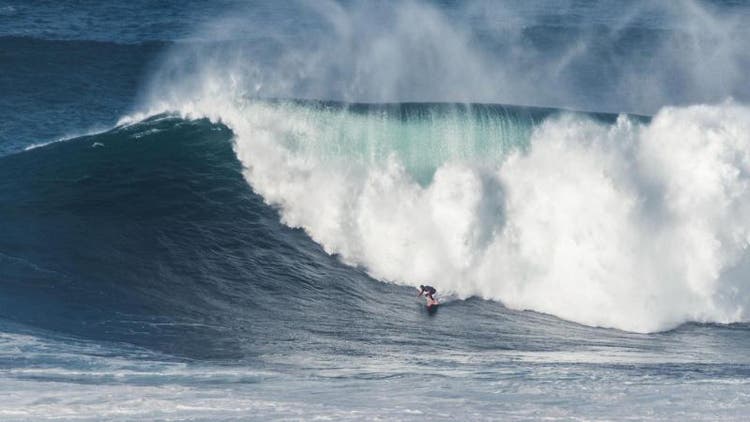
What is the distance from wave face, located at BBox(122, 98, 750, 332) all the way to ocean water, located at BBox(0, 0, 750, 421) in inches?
1.8

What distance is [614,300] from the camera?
21.0 meters

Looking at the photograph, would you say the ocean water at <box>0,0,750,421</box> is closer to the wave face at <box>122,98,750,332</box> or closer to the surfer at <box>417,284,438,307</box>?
the wave face at <box>122,98,750,332</box>

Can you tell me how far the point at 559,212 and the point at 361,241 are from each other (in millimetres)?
4177

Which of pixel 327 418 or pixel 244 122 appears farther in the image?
pixel 244 122

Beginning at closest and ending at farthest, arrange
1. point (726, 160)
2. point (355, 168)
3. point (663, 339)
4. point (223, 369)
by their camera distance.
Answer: point (223, 369), point (663, 339), point (726, 160), point (355, 168)

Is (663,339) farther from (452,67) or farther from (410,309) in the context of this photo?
(452,67)

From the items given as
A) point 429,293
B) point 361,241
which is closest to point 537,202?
point 429,293

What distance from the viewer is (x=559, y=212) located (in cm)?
2234

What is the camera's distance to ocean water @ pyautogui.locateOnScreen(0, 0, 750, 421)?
1567cm

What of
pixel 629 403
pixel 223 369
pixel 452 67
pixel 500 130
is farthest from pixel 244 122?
pixel 629 403

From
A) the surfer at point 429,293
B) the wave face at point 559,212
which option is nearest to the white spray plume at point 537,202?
the wave face at point 559,212

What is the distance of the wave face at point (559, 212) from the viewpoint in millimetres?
21312

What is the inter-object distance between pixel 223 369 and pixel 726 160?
11.7 meters

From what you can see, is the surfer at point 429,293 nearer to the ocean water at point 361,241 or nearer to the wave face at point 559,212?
the ocean water at point 361,241
